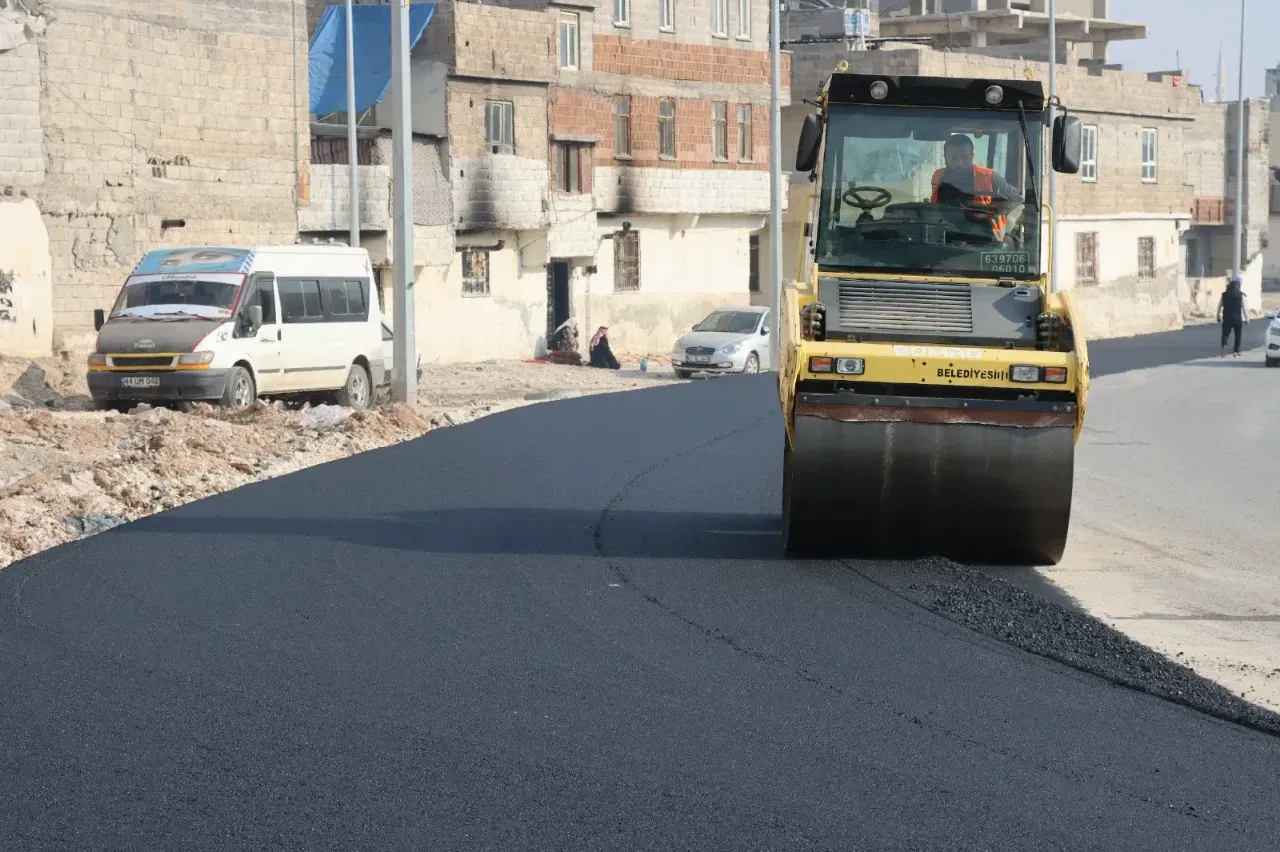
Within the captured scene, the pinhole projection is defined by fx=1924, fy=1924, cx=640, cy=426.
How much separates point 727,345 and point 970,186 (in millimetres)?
25062

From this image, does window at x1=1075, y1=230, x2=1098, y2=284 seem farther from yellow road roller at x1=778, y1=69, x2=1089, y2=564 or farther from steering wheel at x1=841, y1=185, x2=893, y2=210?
steering wheel at x1=841, y1=185, x2=893, y2=210

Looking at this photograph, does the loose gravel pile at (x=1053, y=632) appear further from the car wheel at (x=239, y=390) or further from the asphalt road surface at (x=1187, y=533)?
the car wheel at (x=239, y=390)

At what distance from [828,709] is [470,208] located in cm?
3529

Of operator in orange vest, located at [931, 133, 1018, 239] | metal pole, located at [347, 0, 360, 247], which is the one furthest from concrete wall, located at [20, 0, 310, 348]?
operator in orange vest, located at [931, 133, 1018, 239]

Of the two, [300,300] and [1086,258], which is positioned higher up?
[1086,258]

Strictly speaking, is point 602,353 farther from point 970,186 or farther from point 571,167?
point 970,186

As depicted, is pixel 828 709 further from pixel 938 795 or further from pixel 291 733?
pixel 291 733

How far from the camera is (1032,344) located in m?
12.8

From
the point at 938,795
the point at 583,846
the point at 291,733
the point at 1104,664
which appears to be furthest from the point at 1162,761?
the point at 291,733

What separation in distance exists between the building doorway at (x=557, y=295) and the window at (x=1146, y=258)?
26481 millimetres

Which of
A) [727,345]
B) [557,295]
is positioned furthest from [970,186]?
[557,295]

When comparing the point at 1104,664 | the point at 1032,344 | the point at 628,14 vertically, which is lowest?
the point at 1104,664

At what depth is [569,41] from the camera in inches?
1864

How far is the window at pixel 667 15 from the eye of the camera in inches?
1966
